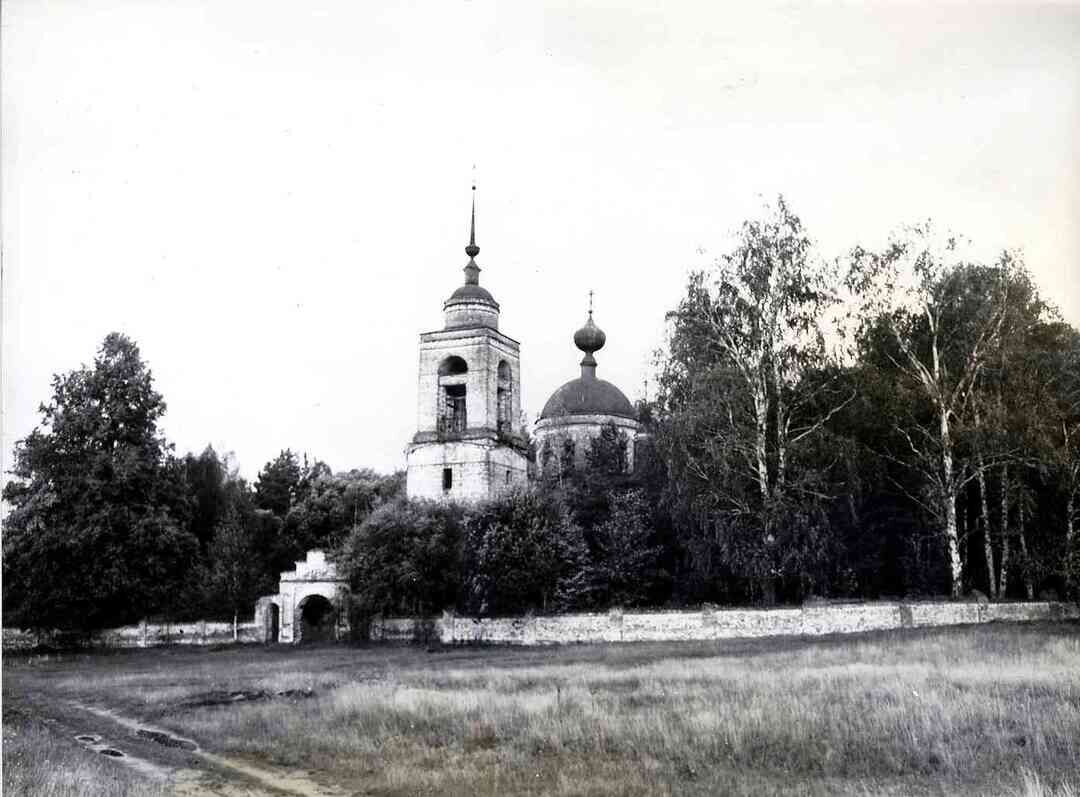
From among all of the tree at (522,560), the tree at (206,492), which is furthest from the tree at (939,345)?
the tree at (206,492)

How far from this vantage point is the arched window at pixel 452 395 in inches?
1367

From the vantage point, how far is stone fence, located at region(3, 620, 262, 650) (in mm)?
27734

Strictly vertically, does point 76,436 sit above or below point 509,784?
above

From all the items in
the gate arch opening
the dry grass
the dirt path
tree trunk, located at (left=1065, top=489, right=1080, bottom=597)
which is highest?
tree trunk, located at (left=1065, top=489, right=1080, bottom=597)

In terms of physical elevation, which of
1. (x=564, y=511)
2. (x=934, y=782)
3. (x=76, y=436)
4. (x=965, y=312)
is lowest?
(x=934, y=782)

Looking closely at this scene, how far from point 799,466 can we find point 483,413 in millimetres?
13020

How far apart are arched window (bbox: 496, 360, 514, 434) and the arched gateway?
8379 mm

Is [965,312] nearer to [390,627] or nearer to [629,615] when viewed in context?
[629,615]

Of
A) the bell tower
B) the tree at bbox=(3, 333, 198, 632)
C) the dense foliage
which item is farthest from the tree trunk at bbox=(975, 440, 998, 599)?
the tree at bbox=(3, 333, 198, 632)

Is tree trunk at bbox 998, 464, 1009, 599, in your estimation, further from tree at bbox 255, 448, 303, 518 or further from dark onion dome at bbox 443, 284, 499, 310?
tree at bbox 255, 448, 303, 518

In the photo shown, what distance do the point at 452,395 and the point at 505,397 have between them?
1958 millimetres

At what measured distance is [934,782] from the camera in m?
9.41

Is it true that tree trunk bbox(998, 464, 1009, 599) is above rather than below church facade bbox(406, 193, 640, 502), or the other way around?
below

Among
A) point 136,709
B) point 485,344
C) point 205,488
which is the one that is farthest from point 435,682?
point 205,488
